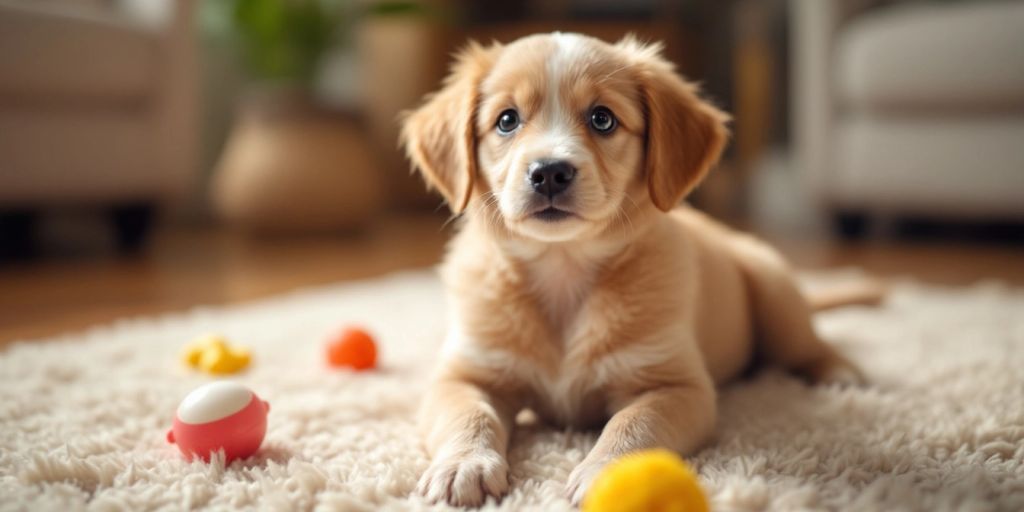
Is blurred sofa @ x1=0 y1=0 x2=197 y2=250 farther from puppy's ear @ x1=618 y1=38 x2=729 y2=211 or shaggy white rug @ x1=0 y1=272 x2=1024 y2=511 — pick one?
puppy's ear @ x1=618 y1=38 x2=729 y2=211

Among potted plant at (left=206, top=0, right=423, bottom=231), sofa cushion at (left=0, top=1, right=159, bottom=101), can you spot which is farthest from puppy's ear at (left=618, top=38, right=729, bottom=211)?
potted plant at (left=206, top=0, right=423, bottom=231)

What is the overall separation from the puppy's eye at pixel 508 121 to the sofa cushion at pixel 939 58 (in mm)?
2872

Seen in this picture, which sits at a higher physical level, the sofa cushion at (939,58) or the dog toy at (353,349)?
the sofa cushion at (939,58)

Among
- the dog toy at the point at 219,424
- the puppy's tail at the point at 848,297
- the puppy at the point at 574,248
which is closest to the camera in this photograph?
the dog toy at the point at 219,424

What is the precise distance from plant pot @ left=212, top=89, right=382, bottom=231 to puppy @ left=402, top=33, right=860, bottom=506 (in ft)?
10.1

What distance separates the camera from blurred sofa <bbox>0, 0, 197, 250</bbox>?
353 centimetres

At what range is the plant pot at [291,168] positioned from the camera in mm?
4824

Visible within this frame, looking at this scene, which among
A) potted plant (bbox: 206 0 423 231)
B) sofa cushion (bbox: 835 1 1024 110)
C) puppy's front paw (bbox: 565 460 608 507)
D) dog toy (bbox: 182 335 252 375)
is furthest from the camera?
potted plant (bbox: 206 0 423 231)

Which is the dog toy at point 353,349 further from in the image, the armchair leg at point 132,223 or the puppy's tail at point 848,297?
the armchair leg at point 132,223

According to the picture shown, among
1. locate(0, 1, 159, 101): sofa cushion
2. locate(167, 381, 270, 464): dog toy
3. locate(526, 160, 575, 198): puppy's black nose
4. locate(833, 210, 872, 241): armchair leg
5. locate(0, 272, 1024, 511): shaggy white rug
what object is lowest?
locate(833, 210, 872, 241): armchair leg

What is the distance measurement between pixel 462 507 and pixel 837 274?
8.76ft

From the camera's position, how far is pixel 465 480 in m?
1.26

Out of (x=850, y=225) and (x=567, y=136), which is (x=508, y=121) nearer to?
(x=567, y=136)

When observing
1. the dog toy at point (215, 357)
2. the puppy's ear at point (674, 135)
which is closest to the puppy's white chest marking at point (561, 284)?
the puppy's ear at point (674, 135)
